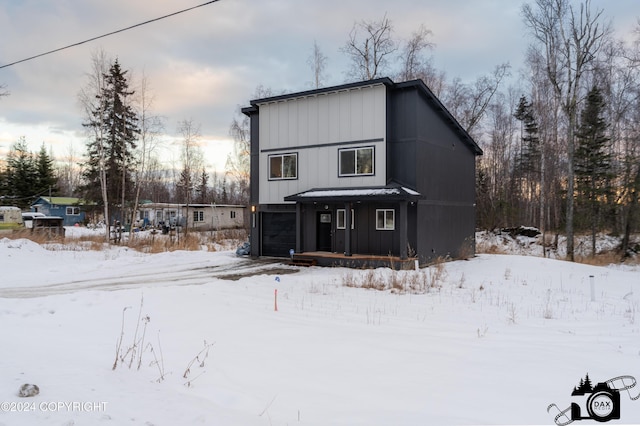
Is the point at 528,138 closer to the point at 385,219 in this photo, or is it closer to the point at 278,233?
the point at 385,219

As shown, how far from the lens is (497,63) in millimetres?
30172

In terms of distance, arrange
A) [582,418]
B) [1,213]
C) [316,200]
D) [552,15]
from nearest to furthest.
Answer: [582,418]
[316,200]
[552,15]
[1,213]

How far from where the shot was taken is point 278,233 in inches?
775

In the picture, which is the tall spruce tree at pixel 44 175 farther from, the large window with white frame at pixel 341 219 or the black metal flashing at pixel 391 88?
the large window with white frame at pixel 341 219

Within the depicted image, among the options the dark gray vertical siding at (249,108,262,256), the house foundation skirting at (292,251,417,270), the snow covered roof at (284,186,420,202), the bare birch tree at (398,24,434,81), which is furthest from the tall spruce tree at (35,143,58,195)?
the house foundation skirting at (292,251,417,270)

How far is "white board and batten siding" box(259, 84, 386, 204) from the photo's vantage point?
54.1 ft

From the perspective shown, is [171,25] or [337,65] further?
[337,65]

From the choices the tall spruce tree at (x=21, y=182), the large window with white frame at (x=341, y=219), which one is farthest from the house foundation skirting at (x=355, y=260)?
the tall spruce tree at (x=21, y=182)

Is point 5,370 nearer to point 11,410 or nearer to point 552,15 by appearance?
point 11,410

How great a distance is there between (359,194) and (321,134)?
3.91m

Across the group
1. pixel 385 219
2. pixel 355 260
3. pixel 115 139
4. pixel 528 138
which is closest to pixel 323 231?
pixel 355 260

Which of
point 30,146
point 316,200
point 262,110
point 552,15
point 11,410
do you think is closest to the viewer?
point 11,410

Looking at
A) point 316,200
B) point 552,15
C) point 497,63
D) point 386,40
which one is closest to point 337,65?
point 386,40

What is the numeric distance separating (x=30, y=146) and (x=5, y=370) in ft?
208
